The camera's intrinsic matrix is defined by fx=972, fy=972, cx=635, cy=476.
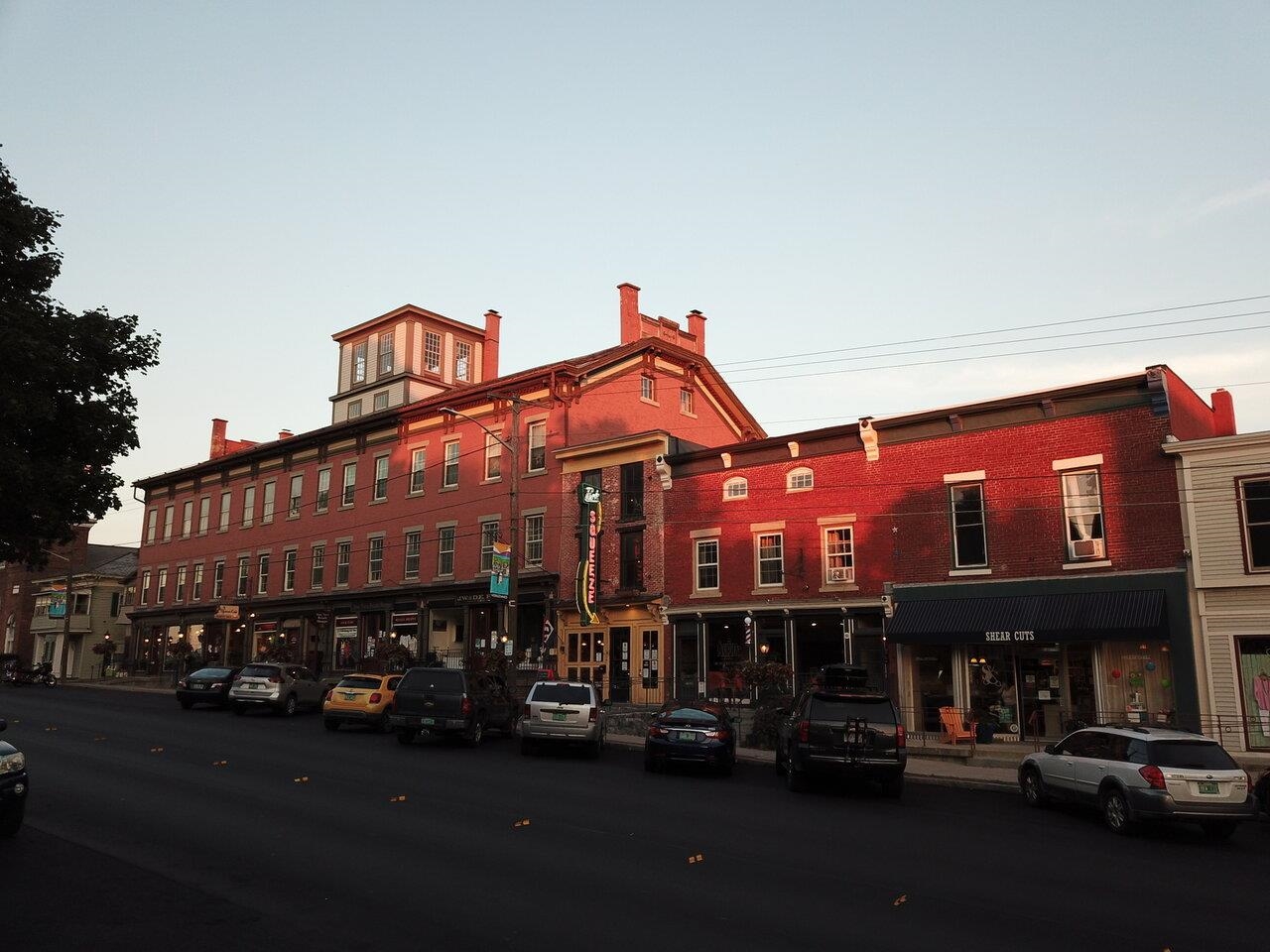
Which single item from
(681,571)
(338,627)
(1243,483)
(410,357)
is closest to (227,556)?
(338,627)

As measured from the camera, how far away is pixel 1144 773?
14336 mm

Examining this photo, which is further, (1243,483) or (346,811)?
(1243,483)

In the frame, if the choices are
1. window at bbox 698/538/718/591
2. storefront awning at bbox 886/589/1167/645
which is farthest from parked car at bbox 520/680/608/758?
window at bbox 698/538/718/591

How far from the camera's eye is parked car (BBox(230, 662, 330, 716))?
29.9 m

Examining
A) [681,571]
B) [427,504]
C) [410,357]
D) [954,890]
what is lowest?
[954,890]

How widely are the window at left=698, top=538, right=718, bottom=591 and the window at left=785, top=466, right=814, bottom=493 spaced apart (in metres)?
3.21

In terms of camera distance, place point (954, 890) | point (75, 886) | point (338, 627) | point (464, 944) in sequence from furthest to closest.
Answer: point (338, 627) < point (954, 890) < point (75, 886) < point (464, 944)

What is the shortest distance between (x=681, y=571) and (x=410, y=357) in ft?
71.4

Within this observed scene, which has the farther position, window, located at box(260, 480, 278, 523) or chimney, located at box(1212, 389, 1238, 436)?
window, located at box(260, 480, 278, 523)

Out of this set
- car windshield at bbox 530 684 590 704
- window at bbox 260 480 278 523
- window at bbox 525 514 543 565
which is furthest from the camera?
window at bbox 260 480 278 523

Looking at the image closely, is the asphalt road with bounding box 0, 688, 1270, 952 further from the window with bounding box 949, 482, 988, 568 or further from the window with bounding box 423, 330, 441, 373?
the window with bounding box 423, 330, 441, 373

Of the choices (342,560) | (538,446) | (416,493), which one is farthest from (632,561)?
(342,560)

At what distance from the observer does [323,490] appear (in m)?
49.0

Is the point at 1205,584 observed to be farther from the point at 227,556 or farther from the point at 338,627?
the point at 227,556
